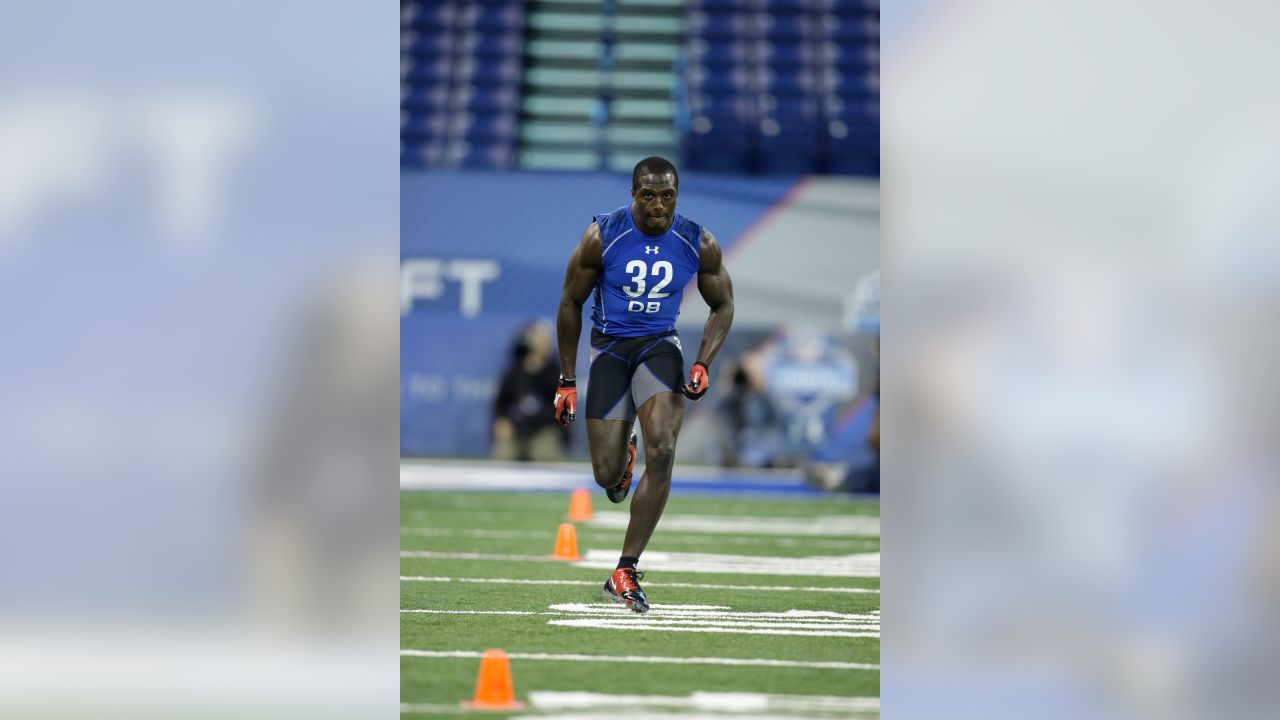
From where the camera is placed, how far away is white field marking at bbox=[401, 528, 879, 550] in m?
12.0

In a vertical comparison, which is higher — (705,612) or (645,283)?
(645,283)

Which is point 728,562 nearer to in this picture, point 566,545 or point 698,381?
point 566,545

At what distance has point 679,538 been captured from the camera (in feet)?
40.0

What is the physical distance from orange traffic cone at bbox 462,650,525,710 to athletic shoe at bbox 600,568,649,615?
247 centimetres

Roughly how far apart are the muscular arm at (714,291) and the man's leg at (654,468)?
33cm

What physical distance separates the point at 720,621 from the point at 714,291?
168 centimetres

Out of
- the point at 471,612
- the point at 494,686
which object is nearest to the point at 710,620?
the point at 471,612

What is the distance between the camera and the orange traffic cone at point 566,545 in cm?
1045

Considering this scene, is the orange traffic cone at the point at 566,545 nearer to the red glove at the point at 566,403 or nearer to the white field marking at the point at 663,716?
the red glove at the point at 566,403

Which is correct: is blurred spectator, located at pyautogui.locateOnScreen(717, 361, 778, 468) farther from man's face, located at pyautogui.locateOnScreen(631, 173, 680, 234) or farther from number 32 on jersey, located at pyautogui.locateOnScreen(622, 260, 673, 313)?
man's face, located at pyautogui.locateOnScreen(631, 173, 680, 234)
